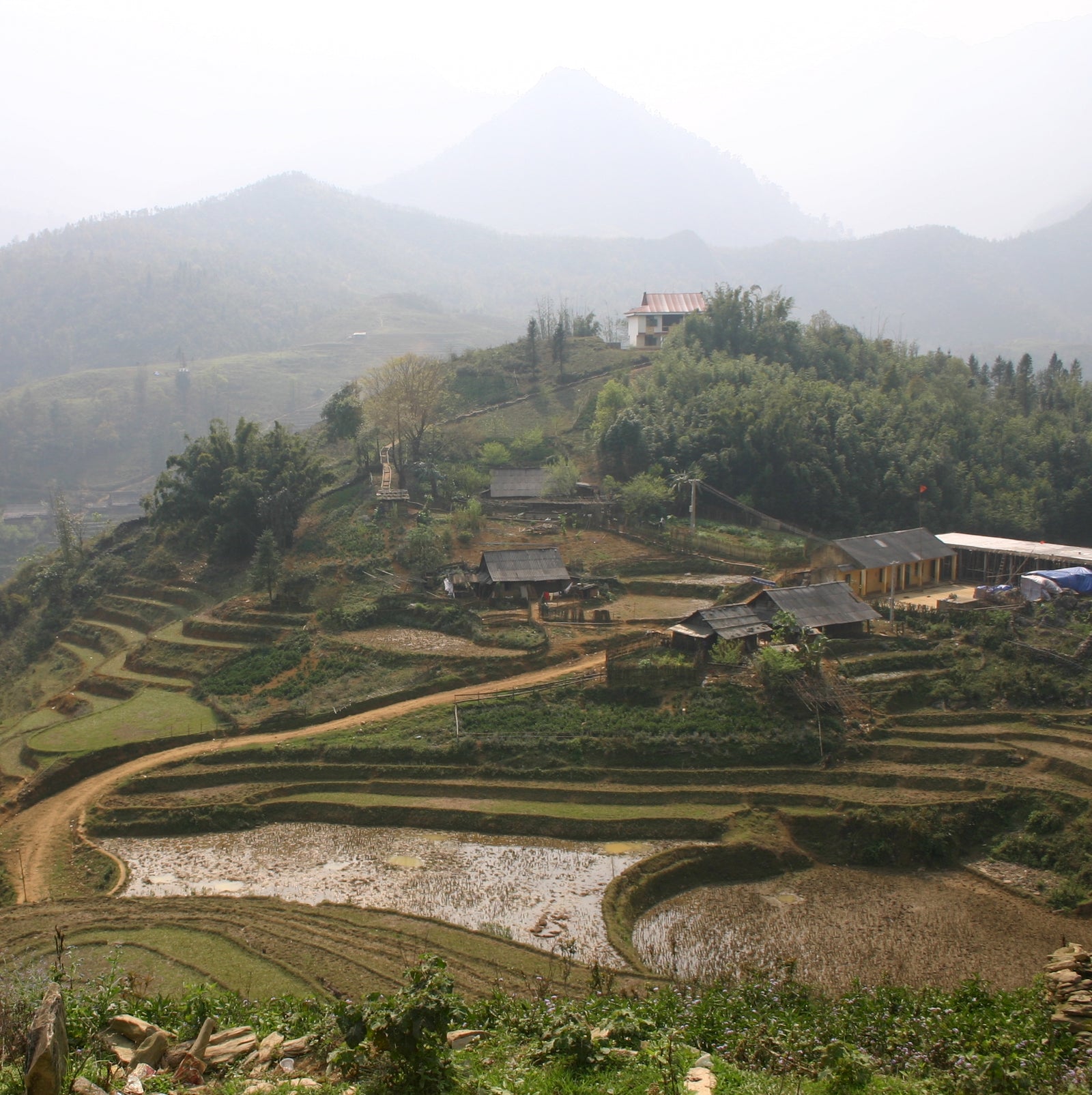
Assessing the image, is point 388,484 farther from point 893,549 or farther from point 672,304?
point 672,304

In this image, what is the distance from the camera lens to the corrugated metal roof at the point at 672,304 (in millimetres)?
68312

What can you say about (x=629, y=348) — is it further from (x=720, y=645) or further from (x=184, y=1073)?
(x=184, y=1073)

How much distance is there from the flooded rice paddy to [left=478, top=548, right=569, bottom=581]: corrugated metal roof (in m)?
16.8

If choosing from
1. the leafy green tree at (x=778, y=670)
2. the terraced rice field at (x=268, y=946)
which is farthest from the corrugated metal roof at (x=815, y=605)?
the terraced rice field at (x=268, y=946)

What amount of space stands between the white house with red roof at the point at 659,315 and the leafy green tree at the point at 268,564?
130 feet

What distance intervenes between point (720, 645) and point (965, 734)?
24.2 ft

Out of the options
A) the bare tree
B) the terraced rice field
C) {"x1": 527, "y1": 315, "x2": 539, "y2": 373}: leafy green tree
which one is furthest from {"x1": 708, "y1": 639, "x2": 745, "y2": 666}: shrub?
{"x1": 527, "y1": 315, "x2": 539, "y2": 373}: leafy green tree

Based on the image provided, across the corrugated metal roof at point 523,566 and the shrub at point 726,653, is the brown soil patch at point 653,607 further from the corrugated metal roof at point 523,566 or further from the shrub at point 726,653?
the shrub at point 726,653

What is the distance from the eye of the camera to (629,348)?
6788cm

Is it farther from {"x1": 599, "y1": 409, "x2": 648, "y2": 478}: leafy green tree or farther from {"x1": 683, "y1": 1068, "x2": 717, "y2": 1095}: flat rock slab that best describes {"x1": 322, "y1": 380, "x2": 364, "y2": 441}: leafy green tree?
{"x1": 683, "y1": 1068, "x2": 717, "y2": 1095}: flat rock slab

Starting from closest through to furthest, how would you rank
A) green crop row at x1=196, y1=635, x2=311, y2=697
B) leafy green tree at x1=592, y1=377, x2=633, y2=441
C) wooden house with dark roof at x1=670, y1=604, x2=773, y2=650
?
wooden house with dark roof at x1=670, y1=604, x2=773, y2=650 < green crop row at x1=196, y1=635, x2=311, y2=697 < leafy green tree at x1=592, y1=377, x2=633, y2=441

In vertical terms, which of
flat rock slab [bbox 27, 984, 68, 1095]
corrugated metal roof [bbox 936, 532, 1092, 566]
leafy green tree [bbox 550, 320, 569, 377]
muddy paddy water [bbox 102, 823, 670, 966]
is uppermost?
leafy green tree [bbox 550, 320, 569, 377]

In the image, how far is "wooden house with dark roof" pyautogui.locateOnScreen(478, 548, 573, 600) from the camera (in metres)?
35.6

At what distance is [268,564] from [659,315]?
41.5m
